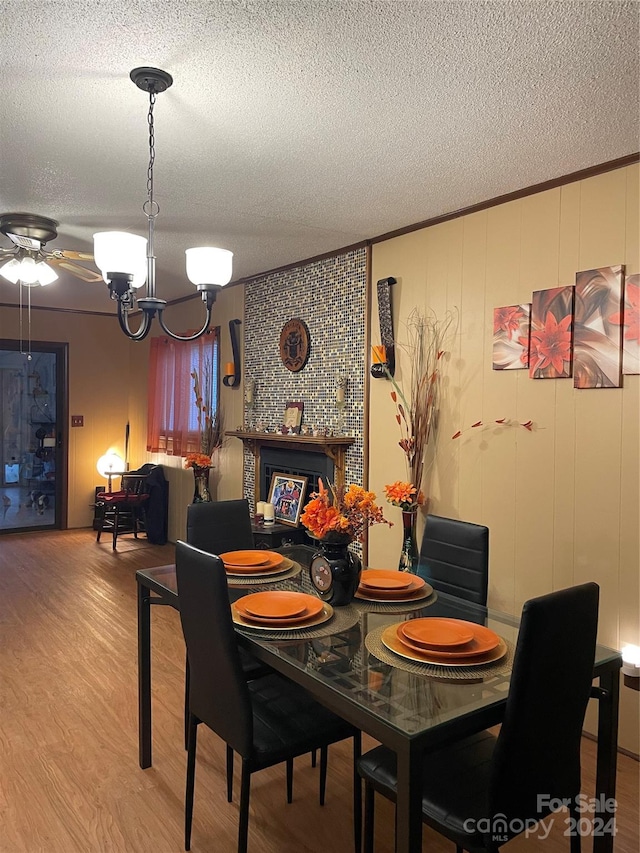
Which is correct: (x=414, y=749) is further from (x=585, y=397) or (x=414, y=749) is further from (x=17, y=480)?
(x=17, y=480)

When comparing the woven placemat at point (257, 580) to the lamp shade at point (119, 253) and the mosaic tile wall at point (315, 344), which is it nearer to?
the lamp shade at point (119, 253)

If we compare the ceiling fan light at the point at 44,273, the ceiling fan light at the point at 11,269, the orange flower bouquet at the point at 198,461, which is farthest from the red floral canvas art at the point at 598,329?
the orange flower bouquet at the point at 198,461

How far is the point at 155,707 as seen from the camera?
3115mm

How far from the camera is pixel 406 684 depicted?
165 cm

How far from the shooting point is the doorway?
277 inches

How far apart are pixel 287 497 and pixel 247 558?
2202 mm

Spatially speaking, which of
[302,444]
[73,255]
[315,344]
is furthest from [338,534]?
[315,344]

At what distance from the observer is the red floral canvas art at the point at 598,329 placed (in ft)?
9.00

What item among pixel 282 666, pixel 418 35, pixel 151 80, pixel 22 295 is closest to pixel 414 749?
pixel 282 666

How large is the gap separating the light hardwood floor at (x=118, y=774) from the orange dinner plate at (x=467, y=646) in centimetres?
83

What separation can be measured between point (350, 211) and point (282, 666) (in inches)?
99.9

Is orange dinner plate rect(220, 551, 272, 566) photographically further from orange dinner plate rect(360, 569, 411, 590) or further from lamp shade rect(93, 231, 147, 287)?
lamp shade rect(93, 231, 147, 287)

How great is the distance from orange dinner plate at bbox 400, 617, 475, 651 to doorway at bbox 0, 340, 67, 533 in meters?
6.18

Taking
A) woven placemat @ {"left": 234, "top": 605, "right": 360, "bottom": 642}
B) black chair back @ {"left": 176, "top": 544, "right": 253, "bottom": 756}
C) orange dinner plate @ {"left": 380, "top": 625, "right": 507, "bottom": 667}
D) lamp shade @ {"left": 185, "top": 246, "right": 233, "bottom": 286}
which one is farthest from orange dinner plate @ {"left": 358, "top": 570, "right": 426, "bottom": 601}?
lamp shade @ {"left": 185, "top": 246, "right": 233, "bottom": 286}
